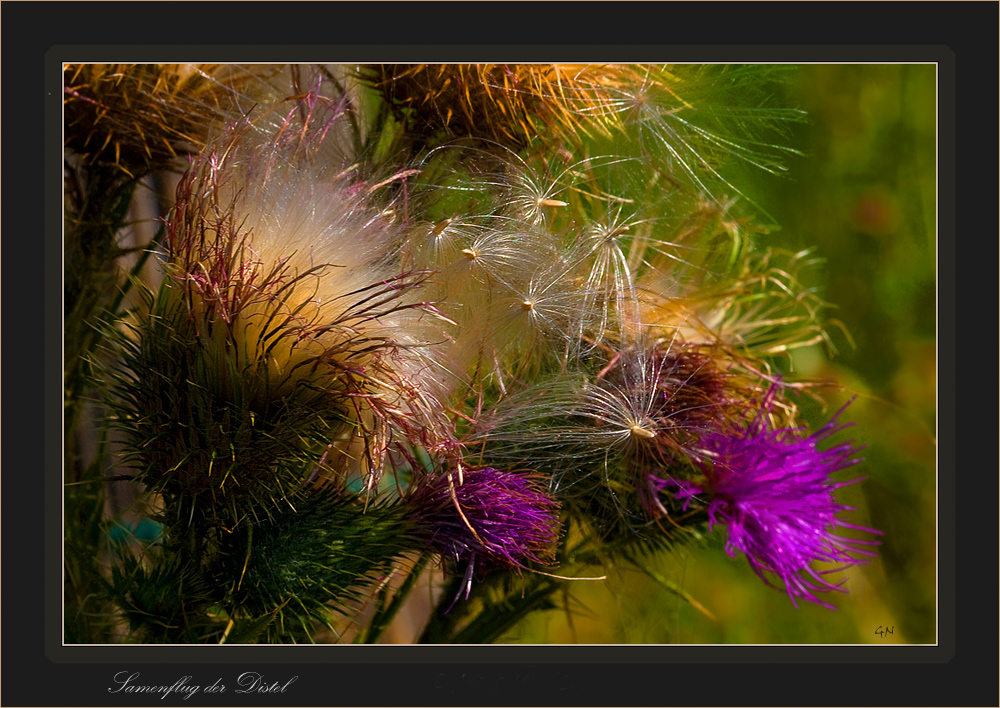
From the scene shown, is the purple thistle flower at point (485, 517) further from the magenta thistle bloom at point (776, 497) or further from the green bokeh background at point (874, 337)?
the green bokeh background at point (874, 337)

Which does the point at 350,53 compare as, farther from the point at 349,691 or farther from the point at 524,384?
the point at 349,691

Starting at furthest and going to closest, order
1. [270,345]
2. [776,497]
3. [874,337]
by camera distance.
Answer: [874,337], [776,497], [270,345]

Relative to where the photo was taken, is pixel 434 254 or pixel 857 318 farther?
pixel 857 318

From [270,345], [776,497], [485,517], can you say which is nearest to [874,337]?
[776,497]

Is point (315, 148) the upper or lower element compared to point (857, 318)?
upper

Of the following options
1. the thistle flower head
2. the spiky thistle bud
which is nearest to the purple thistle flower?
the spiky thistle bud

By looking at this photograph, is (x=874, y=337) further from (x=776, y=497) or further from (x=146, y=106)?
(x=146, y=106)
